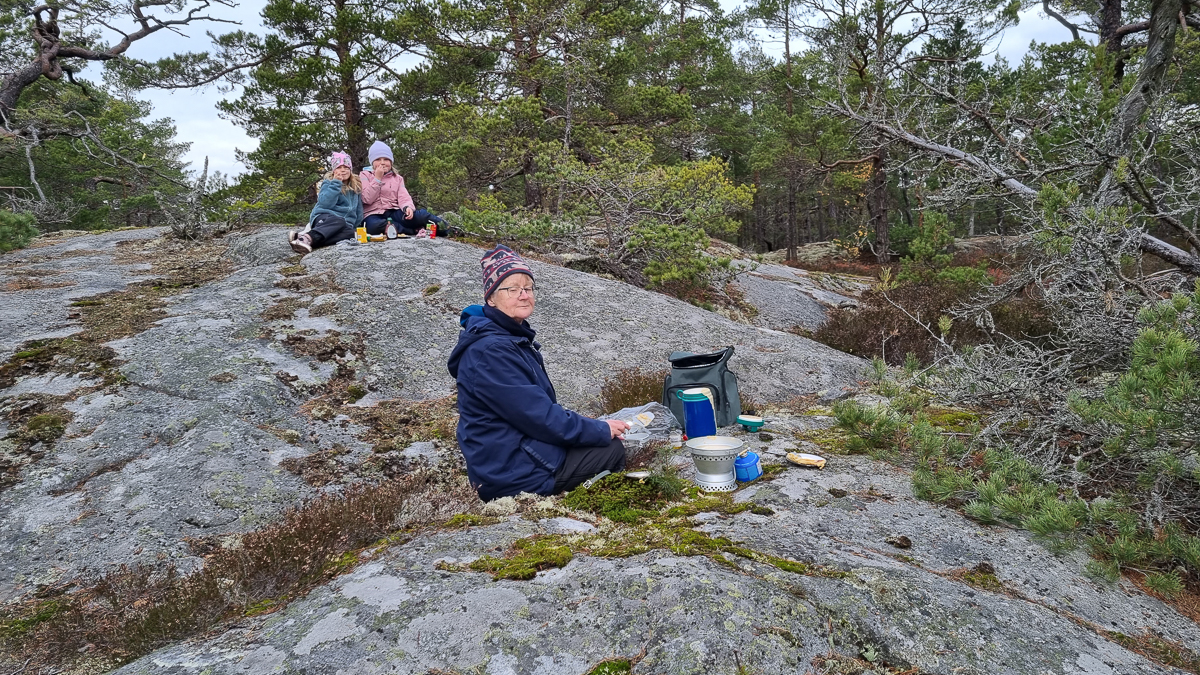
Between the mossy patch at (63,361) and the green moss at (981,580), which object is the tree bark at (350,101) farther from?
the green moss at (981,580)

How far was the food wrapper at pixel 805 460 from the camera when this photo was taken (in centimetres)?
343

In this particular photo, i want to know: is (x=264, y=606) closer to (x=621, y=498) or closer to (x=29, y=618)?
(x=29, y=618)

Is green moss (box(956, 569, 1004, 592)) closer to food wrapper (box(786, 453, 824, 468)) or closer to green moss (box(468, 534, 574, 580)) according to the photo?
food wrapper (box(786, 453, 824, 468))

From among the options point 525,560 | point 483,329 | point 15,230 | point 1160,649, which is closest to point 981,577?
point 1160,649

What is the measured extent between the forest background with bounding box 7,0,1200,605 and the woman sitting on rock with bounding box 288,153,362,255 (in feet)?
6.04

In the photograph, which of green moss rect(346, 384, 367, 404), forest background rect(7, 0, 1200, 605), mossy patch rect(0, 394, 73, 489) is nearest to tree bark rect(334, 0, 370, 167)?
forest background rect(7, 0, 1200, 605)

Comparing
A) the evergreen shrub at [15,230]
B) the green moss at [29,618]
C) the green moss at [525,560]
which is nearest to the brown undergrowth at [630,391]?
the green moss at [525,560]

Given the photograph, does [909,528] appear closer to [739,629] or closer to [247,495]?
[739,629]

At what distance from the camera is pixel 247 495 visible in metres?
3.39

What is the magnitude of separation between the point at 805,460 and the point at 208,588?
3.04m

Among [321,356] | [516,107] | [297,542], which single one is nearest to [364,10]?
[516,107]

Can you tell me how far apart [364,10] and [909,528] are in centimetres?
1645

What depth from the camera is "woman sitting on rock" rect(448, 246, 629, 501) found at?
3.07 m

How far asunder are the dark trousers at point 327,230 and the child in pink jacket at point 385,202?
24.0 inches
